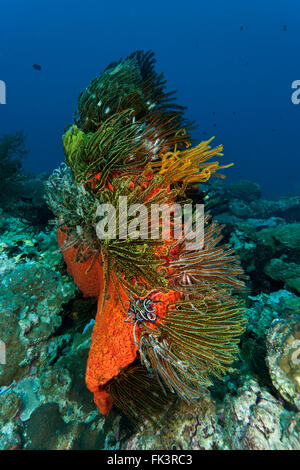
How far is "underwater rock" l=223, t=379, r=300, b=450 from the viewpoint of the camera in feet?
6.24

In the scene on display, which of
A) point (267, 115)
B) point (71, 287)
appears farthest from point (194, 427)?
point (267, 115)

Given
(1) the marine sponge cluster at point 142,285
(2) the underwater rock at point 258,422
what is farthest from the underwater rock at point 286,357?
(1) the marine sponge cluster at point 142,285

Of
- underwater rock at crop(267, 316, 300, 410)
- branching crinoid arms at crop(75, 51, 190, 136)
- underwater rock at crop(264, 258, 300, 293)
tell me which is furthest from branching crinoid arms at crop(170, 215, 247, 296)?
underwater rock at crop(264, 258, 300, 293)

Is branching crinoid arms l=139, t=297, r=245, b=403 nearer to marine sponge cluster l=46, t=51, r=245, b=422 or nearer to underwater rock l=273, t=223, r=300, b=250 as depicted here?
marine sponge cluster l=46, t=51, r=245, b=422

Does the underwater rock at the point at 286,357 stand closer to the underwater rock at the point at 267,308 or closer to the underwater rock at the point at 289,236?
the underwater rock at the point at 267,308

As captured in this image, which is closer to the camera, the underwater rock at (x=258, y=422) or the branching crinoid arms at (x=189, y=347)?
the underwater rock at (x=258, y=422)

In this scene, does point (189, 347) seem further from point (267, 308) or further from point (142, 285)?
point (267, 308)

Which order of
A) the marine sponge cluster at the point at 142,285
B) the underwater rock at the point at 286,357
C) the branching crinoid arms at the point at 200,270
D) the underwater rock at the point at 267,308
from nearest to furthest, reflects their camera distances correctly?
the underwater rock at the point at 286,357 < the marine sponge cluster at the point at 142,285 < the branching crinoid arms at the point at 200,270 < the underwater rock at the point at 267,308

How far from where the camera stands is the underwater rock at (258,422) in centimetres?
190

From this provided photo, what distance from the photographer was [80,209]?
7.80 feet

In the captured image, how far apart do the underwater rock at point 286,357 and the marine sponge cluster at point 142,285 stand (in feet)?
1.28

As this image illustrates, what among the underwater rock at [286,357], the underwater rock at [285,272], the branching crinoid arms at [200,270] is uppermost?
the branching crinoid arms at [200,270]

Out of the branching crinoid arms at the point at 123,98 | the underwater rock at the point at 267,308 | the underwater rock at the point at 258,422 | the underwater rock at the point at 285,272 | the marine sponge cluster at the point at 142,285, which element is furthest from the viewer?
the underwater rock at the point at 285,272
